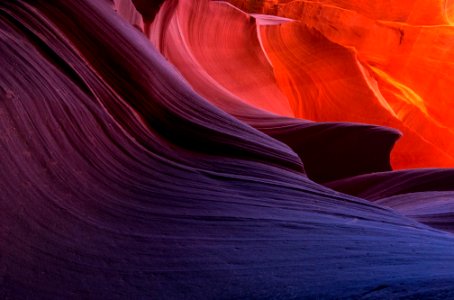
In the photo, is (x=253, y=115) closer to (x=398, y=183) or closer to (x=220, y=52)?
(x=398, y=183)

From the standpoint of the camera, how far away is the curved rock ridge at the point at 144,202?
2.66ft

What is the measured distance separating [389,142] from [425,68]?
3.90 metres

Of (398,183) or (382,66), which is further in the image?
(382,66)

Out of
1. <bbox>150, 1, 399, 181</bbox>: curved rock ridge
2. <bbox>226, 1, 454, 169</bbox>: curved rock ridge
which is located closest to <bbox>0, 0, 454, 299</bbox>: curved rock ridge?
<bbox>150, 1, 399, 181</bbox>: curved rock ridge

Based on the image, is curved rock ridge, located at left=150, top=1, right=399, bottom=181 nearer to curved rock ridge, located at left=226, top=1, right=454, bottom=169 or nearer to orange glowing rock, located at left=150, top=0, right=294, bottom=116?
orange glowing rock, located at left=150, top=0, right=294, bottom=116

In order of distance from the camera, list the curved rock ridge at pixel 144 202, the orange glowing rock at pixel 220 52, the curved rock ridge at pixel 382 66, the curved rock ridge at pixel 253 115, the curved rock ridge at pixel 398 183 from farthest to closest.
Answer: the curved rock ridge at pixel 382 66 < the orange glowing rock at pixel 220 52 < the curved rock ridge at pixel 253 115 < the curved rock ridge at pixel 398 183 < the curved rock ridge at pixel 144 202

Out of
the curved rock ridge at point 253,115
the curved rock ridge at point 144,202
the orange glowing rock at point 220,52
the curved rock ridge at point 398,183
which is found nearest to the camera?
the curved rock ridge at point 144,202

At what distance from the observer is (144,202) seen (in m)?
1.16

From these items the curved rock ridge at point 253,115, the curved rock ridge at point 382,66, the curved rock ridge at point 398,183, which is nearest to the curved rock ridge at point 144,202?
the curved rock ridge at point 398,183

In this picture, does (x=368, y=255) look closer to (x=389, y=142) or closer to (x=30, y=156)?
(x=30, y=156)

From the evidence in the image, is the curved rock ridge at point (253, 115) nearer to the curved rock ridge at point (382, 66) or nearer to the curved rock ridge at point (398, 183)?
the curved rock ridge at point (398, 183)

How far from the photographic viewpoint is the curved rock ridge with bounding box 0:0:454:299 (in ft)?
2.66

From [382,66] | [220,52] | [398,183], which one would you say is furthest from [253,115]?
[382,66]

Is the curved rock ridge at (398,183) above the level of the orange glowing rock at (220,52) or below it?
below
